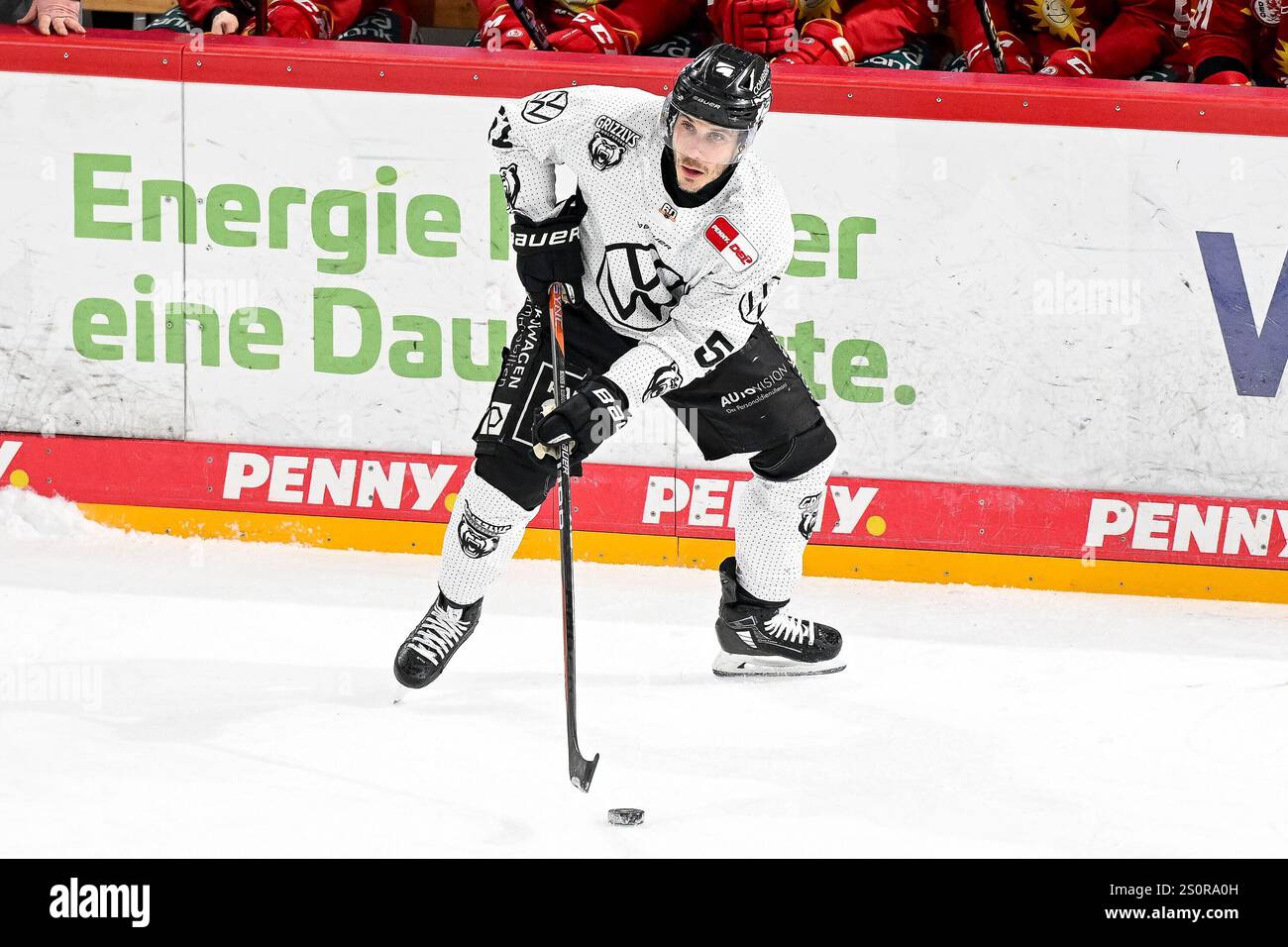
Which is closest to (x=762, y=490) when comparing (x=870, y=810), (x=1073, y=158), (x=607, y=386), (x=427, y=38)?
(x=607, y=386)

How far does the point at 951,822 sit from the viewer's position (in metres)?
2.72

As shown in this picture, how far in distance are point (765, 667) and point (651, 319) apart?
2.90 ft

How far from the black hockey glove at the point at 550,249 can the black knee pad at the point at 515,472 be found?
32 cm

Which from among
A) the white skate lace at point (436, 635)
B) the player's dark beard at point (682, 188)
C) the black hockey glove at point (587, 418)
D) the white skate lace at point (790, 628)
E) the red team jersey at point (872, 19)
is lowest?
the white skate lace at point (790, 628)

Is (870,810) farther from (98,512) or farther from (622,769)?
(98,512)

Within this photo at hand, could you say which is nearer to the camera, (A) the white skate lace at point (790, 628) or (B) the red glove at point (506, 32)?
(A) the white skate lace at point (790, 628)

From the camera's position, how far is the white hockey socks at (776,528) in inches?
137

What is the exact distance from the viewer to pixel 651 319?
10.5ft

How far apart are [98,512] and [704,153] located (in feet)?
7.45

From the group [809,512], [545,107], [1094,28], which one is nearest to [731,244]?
[545,107]

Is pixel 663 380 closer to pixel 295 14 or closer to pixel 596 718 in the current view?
pixel 596 718

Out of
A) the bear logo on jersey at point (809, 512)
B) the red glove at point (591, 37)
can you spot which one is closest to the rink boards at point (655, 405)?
the red glove at point (591, 37)

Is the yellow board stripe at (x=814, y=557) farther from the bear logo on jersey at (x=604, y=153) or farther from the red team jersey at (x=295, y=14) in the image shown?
the red team jersey at (x=295, y=14)

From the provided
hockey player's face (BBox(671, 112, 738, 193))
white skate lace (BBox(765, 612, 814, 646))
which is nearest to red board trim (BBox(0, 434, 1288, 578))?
white skate lace (BBox(765, 612, 814, 646))
